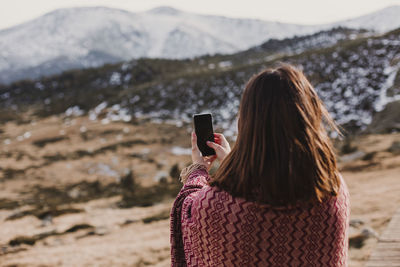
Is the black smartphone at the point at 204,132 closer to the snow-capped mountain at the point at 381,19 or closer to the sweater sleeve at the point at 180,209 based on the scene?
the sweater sleeve at the point at 180,209

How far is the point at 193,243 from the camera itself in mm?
1506

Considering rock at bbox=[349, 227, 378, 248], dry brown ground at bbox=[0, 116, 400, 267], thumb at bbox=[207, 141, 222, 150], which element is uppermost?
thumb at bbox=[207, 141, 222, 150]

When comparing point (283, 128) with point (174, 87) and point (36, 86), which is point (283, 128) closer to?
point (174, 87)

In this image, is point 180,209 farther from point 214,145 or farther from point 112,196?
point 112,196

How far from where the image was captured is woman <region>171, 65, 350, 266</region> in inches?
50.1

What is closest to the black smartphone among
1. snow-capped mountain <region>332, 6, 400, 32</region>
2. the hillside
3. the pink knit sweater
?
the pink knit sweater

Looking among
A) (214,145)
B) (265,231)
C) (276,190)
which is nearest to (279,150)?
(276,190)

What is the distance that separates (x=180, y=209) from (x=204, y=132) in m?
0.42

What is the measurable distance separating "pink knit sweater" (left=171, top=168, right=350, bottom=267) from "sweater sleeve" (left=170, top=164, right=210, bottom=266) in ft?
0.46

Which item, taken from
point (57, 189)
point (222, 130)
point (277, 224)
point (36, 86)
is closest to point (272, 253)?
point (277, 224)

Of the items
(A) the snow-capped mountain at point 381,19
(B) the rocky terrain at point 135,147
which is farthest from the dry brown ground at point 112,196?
(A) the snow-capped mountain at point 381,19

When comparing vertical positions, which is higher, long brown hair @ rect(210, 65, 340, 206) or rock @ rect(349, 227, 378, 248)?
long brown hair @ rect(210, 65, 340, 206)

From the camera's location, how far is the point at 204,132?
1770 millimetres

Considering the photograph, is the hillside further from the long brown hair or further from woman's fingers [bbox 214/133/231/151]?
the long brown hair
